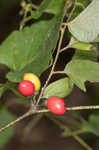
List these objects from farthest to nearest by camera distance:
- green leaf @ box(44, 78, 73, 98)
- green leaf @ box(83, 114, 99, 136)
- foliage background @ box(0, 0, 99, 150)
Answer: foliage background @ box(0, 0, 99, 150)
green leaf @ box(83, 114, 99, 136)
green leaf @ box(44, 78, 73, 98)

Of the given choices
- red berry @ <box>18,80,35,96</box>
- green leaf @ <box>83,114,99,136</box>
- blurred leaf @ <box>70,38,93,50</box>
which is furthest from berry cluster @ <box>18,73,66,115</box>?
green leaf @ <box>83,114,99,136</box>

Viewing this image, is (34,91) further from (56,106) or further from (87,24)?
(87,24)

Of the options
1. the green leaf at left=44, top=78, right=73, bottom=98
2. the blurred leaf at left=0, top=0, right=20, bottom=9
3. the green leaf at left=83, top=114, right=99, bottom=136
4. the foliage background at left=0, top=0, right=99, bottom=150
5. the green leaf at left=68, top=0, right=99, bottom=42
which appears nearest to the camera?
the green leaf at left=68, top=0, right=99, bottom=42

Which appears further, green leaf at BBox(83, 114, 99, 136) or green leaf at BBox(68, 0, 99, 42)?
green leaf at BBox(83, 114, 99, 136)

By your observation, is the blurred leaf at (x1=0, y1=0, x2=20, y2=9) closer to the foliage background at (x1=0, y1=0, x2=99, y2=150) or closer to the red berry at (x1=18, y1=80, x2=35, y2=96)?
the foliage background at (x1=0, y1=0, x2=99, y2=150)

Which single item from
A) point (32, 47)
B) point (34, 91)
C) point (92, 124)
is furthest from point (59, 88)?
point (92, 124)

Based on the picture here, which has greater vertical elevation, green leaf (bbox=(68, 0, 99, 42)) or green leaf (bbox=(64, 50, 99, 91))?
green leaf (bbox=(68, 0, 99, 42))

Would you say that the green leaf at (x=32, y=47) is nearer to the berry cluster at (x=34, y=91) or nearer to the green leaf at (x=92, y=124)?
the berry cluster at (x=34, y=91)
